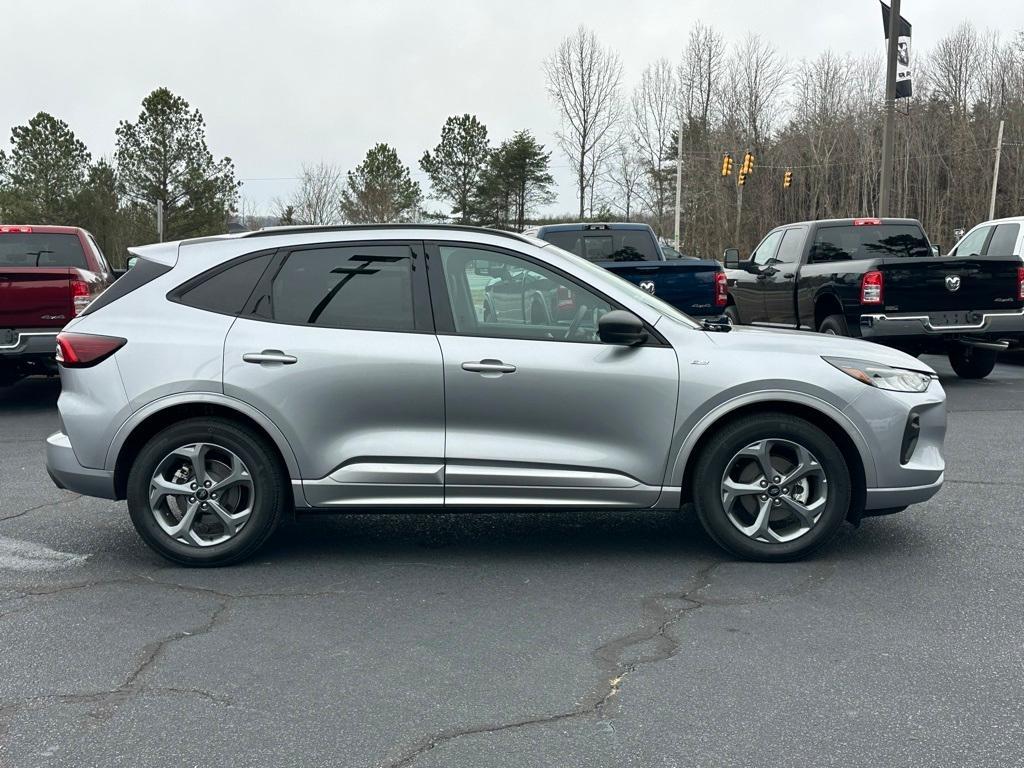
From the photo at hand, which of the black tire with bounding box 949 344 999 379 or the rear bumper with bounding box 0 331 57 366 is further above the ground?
the rear bumper with bounding box 0 331 57 366

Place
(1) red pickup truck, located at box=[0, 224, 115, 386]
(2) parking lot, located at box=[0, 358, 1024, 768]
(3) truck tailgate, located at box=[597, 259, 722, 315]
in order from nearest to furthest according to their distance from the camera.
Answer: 1. (2) parking lot, located at box=[0, 358, 1024, 768]
2. (1) red pickup truck, located at box=[0, 224, 115, 386]
3. (3) truck tailgate, located at box=[597, 259, 722, 315]

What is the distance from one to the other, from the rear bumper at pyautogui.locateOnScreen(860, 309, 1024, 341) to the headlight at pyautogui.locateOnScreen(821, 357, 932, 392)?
645 centimetres

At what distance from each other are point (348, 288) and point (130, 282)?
3.80 feet

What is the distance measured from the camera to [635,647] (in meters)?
4.31

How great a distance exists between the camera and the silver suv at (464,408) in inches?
209

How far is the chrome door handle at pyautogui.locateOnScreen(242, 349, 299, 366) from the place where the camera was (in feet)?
17.5

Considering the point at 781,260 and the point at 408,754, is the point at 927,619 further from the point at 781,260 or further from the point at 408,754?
the point at 781,260

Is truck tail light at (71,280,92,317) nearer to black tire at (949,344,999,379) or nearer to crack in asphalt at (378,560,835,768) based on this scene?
crack in asphalt at (378,560,835,768)

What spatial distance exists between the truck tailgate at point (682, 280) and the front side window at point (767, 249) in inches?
98.9

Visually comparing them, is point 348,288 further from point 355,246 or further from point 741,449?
point 741,449

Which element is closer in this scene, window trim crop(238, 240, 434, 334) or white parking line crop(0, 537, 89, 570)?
window trim crop(238, 240, 434, 334)

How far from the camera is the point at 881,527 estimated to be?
6230 mm

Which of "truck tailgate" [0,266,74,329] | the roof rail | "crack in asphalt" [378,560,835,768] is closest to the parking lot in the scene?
"crack in asphalt" [378,560,835,768]

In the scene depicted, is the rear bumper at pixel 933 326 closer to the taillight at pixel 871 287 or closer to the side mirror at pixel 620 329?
the taillight at pixel 871 287
